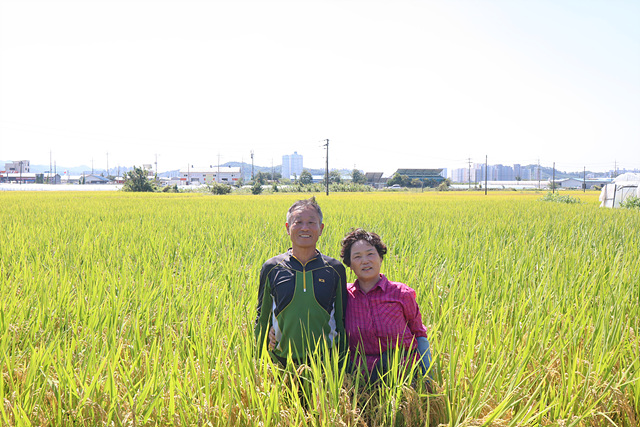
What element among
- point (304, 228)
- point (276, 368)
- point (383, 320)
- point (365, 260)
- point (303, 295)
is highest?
point (304, 228)

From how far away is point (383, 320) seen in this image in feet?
5.39

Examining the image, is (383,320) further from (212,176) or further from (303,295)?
(212,176)

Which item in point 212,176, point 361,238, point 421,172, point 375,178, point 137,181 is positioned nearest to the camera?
point 361,238

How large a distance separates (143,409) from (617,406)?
67.9 inches

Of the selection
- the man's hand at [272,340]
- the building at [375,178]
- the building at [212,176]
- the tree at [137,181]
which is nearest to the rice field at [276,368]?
the man's hand at [272,340]

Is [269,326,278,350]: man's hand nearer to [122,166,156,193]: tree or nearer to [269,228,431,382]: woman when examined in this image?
[269,228,431,382]: woman

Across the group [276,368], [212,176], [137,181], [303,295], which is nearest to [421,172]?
[212,176]

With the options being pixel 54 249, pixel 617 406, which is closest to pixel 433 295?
pixel 617 406

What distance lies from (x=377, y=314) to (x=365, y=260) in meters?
0.24

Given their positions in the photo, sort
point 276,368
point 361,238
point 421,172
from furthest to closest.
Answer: point 421,172 < point 361,238 < point 276,368

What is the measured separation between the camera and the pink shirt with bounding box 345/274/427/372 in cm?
164

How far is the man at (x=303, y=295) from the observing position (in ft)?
5.24

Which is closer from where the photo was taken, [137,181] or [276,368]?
[276,368]

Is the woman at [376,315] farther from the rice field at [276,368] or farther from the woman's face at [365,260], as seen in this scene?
the rice field at [276,368]
